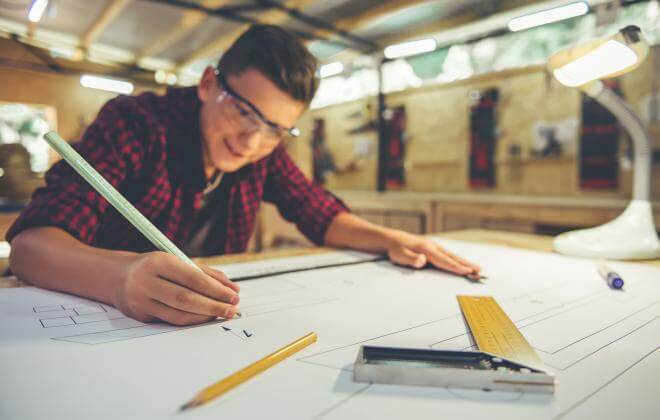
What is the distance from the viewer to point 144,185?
1048 mm

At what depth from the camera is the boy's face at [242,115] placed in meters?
1.00

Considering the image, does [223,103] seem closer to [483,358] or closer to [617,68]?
[483,358]

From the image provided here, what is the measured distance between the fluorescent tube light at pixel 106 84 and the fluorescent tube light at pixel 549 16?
3067 mm

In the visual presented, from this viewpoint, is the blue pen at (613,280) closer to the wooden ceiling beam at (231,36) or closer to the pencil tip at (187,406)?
the pencil tip at (187,406)

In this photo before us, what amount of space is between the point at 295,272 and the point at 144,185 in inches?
19.6

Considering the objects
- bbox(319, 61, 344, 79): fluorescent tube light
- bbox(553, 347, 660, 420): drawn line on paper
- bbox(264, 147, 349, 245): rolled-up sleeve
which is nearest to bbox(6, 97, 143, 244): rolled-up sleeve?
bbox(264, 147, 349, 245): rolled-up sleeve

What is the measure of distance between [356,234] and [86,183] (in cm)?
66

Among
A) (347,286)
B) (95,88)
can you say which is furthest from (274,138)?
(95,88)

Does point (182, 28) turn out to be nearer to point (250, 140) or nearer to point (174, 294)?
point (250, 140)

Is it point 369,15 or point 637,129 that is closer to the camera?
point 637,129

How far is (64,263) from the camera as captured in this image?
0.65 meters

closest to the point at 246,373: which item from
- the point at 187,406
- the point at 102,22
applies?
the point at 187,406

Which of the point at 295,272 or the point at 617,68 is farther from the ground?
the point at 617,68

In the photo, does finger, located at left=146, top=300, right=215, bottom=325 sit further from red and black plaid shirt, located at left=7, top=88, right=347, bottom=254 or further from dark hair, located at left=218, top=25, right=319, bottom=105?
dark hair, located at left=218, top=25, right=319, bottom=105
